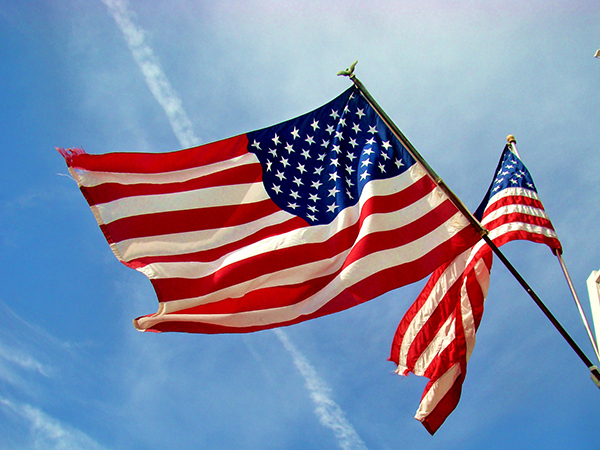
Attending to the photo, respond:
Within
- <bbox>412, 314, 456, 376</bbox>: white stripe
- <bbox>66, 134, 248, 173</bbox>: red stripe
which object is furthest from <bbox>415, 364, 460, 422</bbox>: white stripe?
<bbox>66, 134, 248, 173</bbox>: red stripe

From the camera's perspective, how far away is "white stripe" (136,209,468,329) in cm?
976

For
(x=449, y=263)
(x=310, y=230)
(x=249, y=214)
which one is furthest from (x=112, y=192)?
(x=449, y=263)

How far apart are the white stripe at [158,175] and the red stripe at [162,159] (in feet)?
0.24

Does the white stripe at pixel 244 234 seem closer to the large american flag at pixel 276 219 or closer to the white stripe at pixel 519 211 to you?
the large american flag at pixel 276 219

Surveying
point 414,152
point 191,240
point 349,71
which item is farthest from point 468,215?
point 191,240

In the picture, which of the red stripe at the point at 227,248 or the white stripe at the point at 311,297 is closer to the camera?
the white stripe at the point at 311,297

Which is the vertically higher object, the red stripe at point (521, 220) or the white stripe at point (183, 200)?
the white stripe at point (183, 200)

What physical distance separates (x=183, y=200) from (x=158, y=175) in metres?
0.82

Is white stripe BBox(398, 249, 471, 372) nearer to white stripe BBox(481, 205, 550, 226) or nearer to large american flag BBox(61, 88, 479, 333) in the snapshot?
white stripe BBox(481, 205, 550, 226)

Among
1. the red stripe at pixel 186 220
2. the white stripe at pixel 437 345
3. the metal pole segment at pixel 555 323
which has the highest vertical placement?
the red stripe at pixel 186 220

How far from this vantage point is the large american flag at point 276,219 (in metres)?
9.91

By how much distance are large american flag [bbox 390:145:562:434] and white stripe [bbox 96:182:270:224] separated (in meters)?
4.46

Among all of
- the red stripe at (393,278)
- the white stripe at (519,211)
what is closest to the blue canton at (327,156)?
the red stripe at (393,278)

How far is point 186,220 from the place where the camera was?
1090 cm
